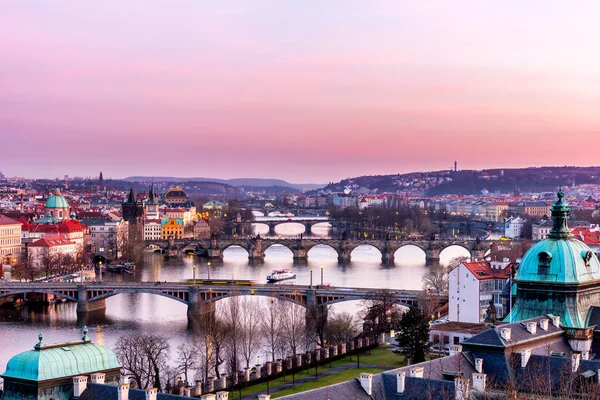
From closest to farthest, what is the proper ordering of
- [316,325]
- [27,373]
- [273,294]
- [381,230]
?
[27,373] → [316,325] → [273,294] → [381,230]

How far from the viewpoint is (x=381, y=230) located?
13750 cm

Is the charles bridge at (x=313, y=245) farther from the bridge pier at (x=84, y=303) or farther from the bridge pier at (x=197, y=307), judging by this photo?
the bridge pier at (x=84, y=303)

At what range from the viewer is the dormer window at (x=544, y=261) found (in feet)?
95.4

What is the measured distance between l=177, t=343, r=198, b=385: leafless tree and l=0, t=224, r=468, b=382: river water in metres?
2.38

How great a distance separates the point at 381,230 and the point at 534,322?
11167 cm

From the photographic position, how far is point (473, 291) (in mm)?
46531

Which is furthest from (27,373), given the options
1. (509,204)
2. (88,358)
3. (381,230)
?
(509,204)

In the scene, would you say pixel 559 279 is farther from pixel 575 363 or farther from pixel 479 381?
pixel 479 381

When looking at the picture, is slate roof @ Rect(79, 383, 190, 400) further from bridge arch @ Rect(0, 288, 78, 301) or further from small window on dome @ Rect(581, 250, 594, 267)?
bridge arch @ Rect(0, 288, 78, 301)

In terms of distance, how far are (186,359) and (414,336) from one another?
8332 mm

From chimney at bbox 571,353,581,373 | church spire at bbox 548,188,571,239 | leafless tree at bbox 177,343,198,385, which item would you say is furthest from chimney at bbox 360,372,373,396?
leafless tree at bbox 177,343,198,385

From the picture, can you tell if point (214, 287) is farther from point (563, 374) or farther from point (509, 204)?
point (509, 204)

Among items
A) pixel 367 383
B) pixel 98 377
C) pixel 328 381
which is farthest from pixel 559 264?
pixel 98 377

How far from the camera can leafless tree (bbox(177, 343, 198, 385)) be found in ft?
123
